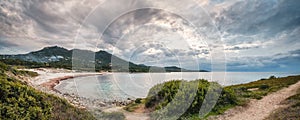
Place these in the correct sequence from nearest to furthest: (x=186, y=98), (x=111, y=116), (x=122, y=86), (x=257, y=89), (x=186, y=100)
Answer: (x=111, y=116) → (x=186, y=100) → (x=186, y=98) → (x=257, y=89) → (x=122, y=86)

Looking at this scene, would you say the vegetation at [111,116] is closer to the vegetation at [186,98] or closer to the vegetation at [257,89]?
the vegetation at [186,98]

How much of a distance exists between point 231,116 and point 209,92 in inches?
98.6

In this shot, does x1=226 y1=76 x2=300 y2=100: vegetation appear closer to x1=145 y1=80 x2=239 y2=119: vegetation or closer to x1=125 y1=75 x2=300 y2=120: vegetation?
x1=125 y1=75 x2=300 y2=120: vegetation

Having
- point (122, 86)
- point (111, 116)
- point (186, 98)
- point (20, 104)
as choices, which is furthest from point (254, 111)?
point (122, 86)

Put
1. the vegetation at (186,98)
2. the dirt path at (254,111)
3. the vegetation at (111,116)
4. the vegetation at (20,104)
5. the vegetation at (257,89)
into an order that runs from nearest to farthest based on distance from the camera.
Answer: the vegetation at (20,104), the vegetation at (111,116), the dirt path at (254,111), the vegetation at (186,98), the vegetation at (257,89)

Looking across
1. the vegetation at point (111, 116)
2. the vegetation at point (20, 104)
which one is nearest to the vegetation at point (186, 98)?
the vegetation at point (111, 116)

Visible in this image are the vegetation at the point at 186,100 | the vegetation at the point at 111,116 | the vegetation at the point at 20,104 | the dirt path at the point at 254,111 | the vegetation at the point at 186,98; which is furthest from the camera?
the vegetation at the point at 186,98

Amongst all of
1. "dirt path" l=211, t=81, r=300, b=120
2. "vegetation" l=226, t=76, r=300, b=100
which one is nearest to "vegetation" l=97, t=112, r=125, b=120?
"dirt path" l=211, t=81, r=300, b=120

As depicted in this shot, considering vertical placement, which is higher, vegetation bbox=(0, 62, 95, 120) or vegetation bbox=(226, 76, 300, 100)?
vegetation bbox=(0, 62, 95, 120)

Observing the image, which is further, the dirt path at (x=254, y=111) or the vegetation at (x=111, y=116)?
the dirt path at (x=254, y=111)

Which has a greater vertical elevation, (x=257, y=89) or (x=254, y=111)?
(x=257, y=89)

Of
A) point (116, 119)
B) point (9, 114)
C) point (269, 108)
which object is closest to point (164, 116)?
point (116, 119)

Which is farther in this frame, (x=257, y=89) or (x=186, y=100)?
(x=257, y=89)

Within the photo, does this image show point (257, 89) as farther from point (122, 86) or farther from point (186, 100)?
point (122, 86)
